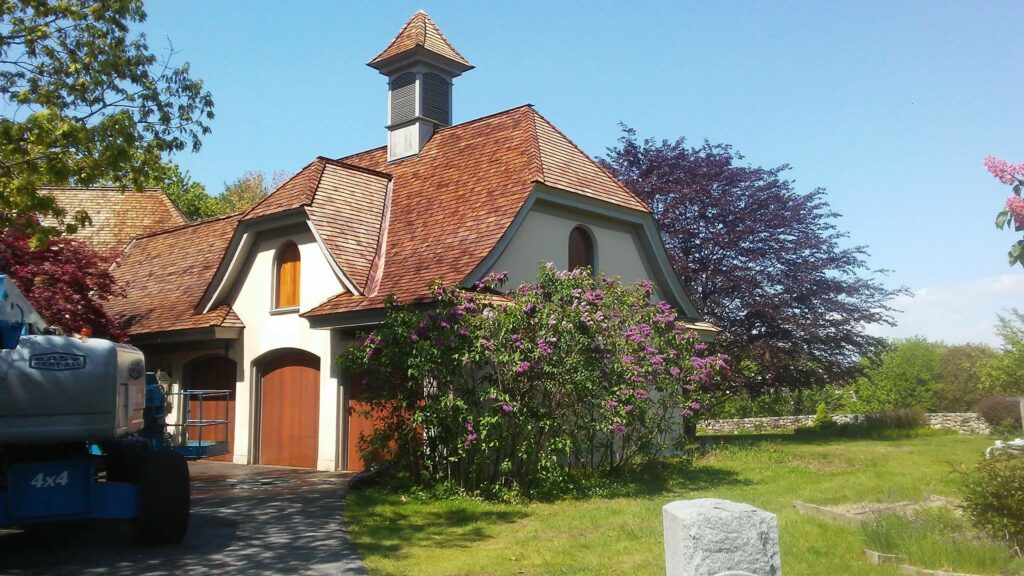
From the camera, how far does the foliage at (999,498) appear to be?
7426 mm

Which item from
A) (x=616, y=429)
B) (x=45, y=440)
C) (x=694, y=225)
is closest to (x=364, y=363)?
(x=616, y=429)

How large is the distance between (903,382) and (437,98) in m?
40.9

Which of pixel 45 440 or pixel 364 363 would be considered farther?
pixel 364 363

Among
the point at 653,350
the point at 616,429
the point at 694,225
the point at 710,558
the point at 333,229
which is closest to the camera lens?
the point at 710,558

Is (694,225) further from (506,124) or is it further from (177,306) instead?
(177,306)

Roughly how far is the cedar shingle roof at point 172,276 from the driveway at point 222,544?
7011 mm

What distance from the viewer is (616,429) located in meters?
12.6

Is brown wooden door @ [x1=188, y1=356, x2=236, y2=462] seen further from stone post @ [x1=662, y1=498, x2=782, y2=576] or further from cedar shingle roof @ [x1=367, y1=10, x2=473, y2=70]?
stone post @ [x1=662, y1=498, x2=782, y2=576]

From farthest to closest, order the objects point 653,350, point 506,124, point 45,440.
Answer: point 506,124 → point 653,350 → point 45,440

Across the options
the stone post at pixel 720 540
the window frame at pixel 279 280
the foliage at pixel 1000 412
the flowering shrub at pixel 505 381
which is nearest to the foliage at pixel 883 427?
the foliage at pixel 1000 412

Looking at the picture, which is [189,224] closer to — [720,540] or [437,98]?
[437,98]

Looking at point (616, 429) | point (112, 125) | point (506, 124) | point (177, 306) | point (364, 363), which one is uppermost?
point (506, 124)

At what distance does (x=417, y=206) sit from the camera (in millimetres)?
18281

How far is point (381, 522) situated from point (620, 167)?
64.7ft
